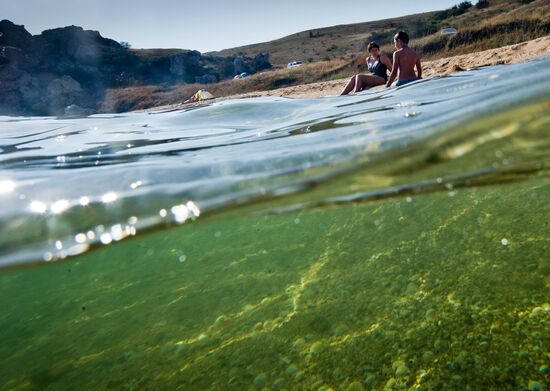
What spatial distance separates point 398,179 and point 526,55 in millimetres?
14399

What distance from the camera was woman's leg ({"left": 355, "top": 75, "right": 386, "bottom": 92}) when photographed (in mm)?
11773

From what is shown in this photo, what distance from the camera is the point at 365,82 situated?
1188 centimetres

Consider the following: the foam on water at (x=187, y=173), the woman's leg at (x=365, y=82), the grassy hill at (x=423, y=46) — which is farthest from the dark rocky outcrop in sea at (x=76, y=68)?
the foam on water at (x=187, y=173)

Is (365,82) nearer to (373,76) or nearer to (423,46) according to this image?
(373,76)

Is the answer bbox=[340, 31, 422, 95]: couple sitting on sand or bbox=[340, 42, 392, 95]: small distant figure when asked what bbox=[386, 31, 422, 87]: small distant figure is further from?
bbox=[340, 42, 392, 95]: small distant figure

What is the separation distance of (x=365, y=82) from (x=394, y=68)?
1.41 m

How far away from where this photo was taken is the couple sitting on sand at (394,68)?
10.3 meters

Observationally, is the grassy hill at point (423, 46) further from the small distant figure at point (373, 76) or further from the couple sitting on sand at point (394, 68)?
the couple sitting on sand at point (394, 68)

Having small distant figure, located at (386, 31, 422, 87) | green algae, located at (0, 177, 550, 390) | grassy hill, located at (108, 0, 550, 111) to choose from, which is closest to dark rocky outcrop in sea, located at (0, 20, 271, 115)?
grassy hill, located at (108, 0, 550, 111)

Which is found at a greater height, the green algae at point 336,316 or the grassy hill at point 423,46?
the grassy hill at point 423,46

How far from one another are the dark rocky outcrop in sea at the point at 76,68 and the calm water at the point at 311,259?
4231 centimetres

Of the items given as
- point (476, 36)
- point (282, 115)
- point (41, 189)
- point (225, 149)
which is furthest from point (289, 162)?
point (476, 36)

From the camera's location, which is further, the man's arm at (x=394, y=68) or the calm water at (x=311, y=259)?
the man's arm at (x=394, y=68)

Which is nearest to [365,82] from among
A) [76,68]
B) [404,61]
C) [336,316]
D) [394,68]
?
[394,68]
